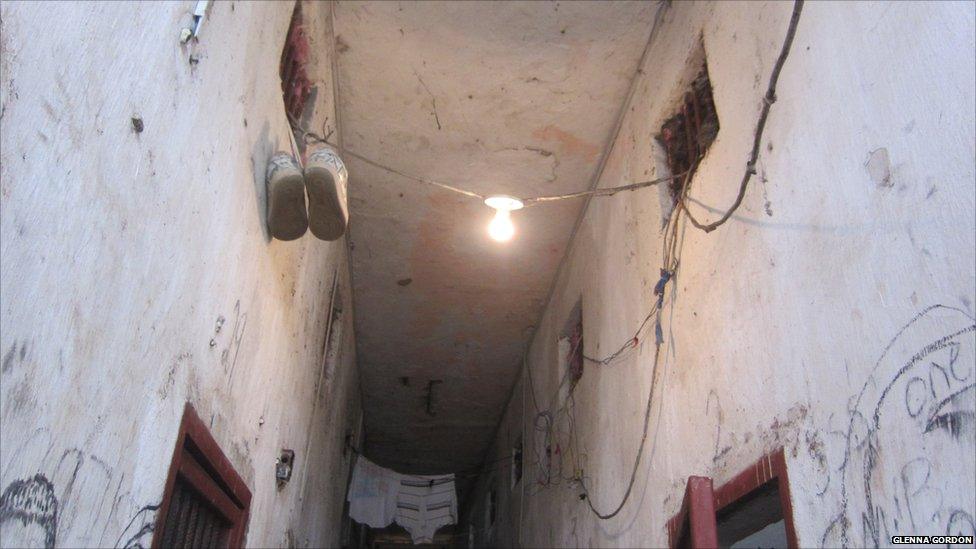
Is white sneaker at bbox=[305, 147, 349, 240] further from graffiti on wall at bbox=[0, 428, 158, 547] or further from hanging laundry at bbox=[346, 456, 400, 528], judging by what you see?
hanging laundry at bbox=[346, 456, 400, 528]

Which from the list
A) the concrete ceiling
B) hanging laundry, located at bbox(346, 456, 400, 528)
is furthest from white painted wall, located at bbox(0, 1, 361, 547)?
hanging laundry, located at bbox(346, 456, 400, 528)

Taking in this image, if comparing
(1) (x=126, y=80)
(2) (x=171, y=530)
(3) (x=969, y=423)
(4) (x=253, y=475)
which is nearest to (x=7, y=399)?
(1) (x=126, y=80)

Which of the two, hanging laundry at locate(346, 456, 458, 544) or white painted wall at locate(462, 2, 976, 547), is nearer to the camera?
white painted wall at locate(462, 2, 976, 547)

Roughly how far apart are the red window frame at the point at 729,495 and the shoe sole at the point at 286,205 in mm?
1983

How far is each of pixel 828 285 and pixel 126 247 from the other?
6.41 ft

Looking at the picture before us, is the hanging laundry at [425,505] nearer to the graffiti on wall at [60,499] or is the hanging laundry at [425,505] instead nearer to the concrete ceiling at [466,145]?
the concrete ceiling at [466,145]

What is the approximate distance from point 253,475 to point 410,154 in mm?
2659

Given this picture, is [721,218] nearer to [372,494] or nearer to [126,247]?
[126,247]

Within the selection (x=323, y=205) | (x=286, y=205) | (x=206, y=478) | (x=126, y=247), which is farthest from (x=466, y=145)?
(x=126, y=247)

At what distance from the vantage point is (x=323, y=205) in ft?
10.7

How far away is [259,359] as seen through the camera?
11.6ft

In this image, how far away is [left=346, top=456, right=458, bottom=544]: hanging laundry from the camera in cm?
915

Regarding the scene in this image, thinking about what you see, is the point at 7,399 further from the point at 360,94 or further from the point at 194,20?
the point at 360,94

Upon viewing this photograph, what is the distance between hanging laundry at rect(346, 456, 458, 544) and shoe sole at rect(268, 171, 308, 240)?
6481 mm
